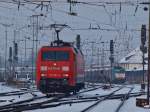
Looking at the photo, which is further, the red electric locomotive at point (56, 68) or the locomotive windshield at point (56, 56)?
the locomotive windshield at point (56, 56)

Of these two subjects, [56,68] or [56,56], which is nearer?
[56,68]

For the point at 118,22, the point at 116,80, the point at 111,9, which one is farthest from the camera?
the point at 116,80

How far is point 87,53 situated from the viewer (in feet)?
308

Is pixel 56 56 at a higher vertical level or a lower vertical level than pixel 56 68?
higher

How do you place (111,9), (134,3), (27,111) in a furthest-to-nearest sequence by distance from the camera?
(111,9)
(134,3)
(27,111)

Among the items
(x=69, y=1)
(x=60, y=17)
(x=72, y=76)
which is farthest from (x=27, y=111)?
(x=60, y=17)

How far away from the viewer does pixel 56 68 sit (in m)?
36.1

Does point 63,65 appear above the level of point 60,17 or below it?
below

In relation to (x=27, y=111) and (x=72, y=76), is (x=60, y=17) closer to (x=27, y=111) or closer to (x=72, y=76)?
(x=72, y=76)

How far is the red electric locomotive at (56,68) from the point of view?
35.9 meters

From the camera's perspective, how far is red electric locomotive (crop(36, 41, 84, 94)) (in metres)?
35.9

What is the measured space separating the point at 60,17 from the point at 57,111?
39109 mm

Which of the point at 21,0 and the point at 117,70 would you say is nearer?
the point at 21,0

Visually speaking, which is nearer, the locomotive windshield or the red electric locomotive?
the red electric locomotive
